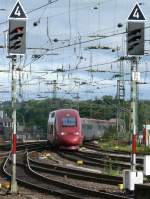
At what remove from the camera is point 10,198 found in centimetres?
1875

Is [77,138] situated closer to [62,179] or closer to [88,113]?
[62,179]

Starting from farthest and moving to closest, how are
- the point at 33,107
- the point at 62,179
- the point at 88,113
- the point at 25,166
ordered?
the point at 33,107, the point at 88,113, the point at 25,166, the point at 62,179

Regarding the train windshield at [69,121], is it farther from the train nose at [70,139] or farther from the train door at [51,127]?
the train door at [51,127]

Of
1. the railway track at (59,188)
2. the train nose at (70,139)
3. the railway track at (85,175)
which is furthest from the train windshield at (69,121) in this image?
the railway track at (59,188)

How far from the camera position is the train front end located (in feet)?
151

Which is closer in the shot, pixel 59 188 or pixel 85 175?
pixel 59 188

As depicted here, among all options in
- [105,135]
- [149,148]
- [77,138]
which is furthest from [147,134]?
[105,135]

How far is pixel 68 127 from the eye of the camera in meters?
46.4

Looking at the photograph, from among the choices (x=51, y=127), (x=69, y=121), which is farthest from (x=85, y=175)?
(x=51, y=127)

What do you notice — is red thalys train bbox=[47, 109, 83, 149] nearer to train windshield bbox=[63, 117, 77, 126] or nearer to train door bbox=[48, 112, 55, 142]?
train windshield bbox=[63, 117, 77, 126]

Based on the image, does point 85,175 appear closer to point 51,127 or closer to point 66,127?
point 66,127

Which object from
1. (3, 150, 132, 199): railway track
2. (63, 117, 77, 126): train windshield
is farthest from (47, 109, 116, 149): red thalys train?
(3, 150, 132, 199): railway track

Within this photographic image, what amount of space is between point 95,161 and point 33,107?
358 feet

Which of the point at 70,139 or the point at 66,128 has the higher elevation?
the point at 66,128
